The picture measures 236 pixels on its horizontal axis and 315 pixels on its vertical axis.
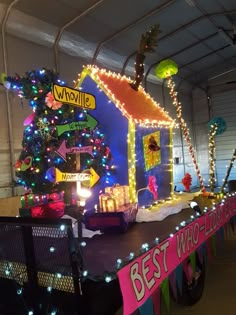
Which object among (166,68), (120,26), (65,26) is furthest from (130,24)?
(166,68)

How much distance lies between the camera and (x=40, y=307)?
2.30 metres

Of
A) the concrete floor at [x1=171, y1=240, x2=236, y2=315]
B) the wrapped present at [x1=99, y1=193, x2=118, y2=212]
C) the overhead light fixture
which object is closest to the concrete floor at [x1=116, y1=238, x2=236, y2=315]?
the concrete floor at [x1=171, y1=240, x2=236, y2=315]

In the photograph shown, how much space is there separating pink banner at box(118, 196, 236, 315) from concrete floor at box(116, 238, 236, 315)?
2.30 ft

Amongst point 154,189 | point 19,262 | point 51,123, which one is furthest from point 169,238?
point 51,123

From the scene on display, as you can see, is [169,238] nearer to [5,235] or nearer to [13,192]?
[5,235]

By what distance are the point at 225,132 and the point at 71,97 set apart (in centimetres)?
1173

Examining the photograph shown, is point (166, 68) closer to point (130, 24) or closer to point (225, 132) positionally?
point (130, 24)

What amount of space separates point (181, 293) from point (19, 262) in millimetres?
1734

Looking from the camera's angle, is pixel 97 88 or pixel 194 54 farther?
pixel 194 54

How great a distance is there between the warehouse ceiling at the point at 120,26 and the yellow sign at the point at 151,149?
320cm

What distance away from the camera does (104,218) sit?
3525mm

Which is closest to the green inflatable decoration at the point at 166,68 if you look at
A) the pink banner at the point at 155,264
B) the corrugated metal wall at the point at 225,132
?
the pink banner at the point at 155,264

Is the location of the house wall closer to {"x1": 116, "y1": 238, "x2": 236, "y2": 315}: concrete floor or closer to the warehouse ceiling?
{"x1": 116, "y1": 238, "x2": 236, "y2": 315}: concrete floor

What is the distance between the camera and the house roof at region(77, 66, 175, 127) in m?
4.58
